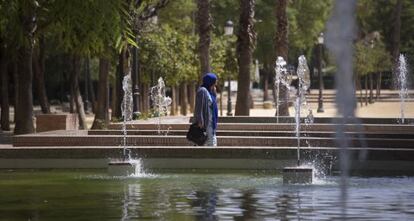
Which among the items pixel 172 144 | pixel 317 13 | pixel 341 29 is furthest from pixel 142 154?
pixel 317 13

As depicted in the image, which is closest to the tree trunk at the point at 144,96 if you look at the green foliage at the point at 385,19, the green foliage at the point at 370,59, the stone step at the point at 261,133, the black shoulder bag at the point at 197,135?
the green foliage at the point at 370,59

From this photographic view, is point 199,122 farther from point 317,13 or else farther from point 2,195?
point 317,13

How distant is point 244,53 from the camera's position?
1252 inches

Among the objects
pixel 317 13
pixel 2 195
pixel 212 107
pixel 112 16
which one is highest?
pixel 317 13

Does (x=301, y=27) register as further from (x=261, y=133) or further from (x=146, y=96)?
(x=261, y=133)

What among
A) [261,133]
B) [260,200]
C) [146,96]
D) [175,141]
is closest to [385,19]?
[146,96]

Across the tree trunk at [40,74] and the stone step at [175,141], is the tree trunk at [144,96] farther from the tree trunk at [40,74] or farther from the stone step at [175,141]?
the stone step at [175,141]

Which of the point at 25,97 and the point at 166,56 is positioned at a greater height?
the point at 166,56

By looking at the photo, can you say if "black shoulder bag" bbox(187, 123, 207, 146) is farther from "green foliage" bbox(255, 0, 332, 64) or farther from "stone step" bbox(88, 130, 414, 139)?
"green foliage" bbox(255, 0, 332, 64)

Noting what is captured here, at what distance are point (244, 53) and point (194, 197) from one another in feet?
63.5

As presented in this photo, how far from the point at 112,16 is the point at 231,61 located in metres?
38.8

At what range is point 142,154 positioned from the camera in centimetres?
1780

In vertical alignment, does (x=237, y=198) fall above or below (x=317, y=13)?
below

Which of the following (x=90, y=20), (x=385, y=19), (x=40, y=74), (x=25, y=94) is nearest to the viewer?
(x=90, y=20)
